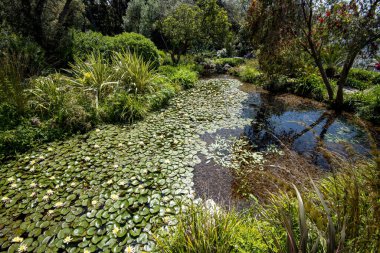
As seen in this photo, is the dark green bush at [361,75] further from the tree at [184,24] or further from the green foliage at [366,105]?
the tree at [184,24]

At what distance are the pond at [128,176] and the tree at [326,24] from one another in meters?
2.01

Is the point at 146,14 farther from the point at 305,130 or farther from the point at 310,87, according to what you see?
the point at 305,130

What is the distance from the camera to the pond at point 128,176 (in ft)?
6.46

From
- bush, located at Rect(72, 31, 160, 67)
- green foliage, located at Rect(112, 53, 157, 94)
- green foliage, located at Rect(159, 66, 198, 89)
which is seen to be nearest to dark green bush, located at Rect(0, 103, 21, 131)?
green foliage, located at Rect(112, 53, 157, 94)

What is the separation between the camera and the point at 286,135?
4.46 m

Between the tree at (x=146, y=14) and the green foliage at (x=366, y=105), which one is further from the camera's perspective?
the tree at (x=146, y=14)

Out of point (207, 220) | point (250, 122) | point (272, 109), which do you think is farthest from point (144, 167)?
point (272, 109)

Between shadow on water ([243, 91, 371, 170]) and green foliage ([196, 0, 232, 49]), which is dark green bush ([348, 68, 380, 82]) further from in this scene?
green foliage ([196, 0, 232, 49])

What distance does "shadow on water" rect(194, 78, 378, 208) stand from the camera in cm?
275

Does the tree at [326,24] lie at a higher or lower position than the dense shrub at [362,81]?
higher

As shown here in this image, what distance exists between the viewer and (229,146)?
384 centimetres

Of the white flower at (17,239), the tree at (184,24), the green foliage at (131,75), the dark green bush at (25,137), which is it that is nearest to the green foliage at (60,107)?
the dark green bush at (25,137)

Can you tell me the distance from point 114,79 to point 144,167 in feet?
10.8

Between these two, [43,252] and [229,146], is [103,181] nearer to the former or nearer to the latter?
[43,252]
